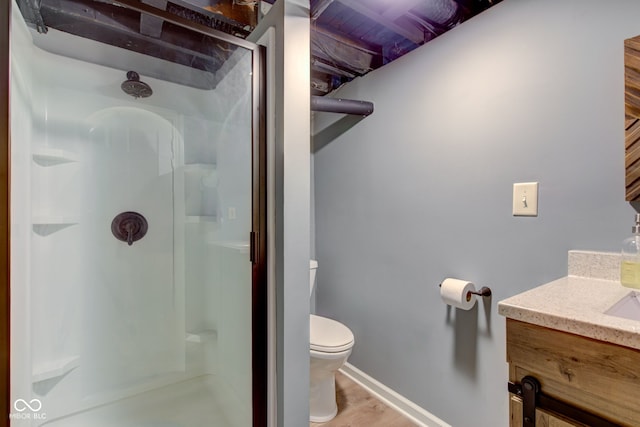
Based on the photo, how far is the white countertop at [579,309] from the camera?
628 millimetres

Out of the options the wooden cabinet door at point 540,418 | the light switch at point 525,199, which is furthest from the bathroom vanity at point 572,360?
the light switch at point 525,199

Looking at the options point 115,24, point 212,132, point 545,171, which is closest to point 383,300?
point 545,171

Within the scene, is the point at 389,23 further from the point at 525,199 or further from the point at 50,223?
the point at 50,223

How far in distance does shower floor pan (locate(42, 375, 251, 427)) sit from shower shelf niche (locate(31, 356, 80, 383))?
23 centimetres

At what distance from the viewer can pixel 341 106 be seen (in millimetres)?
1860

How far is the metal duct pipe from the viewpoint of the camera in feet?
6.00

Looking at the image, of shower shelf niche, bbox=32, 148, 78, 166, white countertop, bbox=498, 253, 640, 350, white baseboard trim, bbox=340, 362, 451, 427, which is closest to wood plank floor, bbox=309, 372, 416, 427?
white baseboard trim, bbox=340, 362, 451, 427

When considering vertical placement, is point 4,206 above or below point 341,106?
below

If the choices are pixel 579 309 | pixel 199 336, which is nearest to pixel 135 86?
pixel 199 336

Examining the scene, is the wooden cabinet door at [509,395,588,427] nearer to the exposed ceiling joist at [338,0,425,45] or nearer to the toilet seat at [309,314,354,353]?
the toilet seat at [309,314,354,353]

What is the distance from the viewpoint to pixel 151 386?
1.84 meters

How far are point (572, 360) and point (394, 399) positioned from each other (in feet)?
4.35

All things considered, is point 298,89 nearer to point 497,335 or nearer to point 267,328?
point 267,328

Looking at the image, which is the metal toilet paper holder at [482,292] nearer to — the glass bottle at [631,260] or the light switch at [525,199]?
the light switch at [525,199]
